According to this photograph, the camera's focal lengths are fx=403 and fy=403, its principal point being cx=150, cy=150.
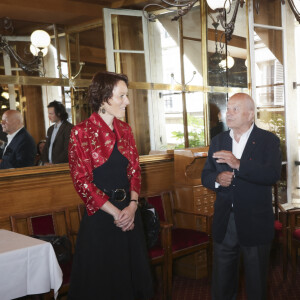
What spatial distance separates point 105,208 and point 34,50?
2.78 m

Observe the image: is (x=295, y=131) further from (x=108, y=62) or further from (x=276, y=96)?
(x=108, y=62)

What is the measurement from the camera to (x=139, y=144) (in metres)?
5.16

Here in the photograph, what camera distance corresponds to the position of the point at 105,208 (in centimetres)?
213

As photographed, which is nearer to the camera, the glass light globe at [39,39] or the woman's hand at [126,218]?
the woman's hand at [126,218]

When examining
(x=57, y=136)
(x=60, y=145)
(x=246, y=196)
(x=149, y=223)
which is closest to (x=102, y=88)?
(x=246, y=196)

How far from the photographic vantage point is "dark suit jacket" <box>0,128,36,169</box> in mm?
3365

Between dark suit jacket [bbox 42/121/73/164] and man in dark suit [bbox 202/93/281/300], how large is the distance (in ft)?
5.28

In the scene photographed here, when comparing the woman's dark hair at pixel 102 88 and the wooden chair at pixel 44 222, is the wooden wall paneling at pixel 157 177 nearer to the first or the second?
the wooden chair at pixel 44 222

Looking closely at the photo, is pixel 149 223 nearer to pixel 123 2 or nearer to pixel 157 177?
pixel 157 177

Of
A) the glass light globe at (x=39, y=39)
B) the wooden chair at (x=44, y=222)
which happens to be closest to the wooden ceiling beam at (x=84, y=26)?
the glass light globe at (x=39, y=39)

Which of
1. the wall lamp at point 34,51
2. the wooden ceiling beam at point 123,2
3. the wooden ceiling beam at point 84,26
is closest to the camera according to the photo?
the wall lamp at point 34,51

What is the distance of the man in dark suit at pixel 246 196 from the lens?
2424mm

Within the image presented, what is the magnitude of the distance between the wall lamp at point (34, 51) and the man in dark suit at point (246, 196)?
2138 millimetres

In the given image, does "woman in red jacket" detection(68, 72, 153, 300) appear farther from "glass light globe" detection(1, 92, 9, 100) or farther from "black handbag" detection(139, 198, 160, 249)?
"glass light globe" detection(1, 92, 9, 100)
